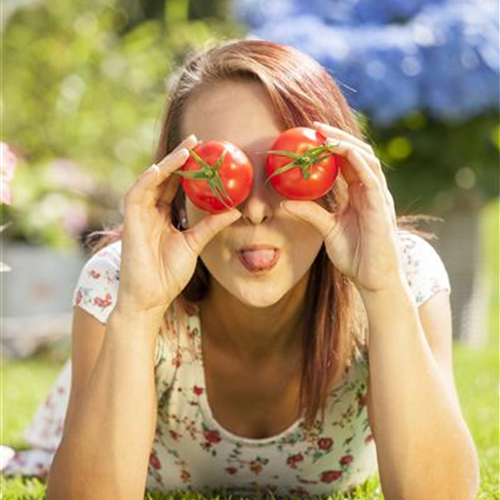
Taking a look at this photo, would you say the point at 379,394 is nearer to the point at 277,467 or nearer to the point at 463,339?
the point at 277,467

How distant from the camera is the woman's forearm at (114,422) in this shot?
264cm

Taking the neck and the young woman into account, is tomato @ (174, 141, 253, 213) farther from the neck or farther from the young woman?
the neck

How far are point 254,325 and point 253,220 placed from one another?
1.80 ft

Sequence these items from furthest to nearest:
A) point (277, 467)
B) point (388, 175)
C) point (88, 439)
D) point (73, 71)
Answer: point (73, 71) < point (388, 175) < point (277, 467) < point (88, 439)

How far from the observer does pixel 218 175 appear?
2420 millimetres

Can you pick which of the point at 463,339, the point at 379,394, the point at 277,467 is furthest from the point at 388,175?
the point at 379,394

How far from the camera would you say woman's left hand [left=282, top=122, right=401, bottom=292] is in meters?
2.53

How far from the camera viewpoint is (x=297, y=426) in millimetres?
3133

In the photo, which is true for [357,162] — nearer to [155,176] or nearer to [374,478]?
[155,176]

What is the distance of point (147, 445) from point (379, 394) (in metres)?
0.56

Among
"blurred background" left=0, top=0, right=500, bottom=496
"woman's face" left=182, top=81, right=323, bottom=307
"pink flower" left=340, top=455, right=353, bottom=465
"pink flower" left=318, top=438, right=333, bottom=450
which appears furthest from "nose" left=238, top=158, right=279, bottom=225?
"blurred background" left=0, top=0, right=500, bottom=496

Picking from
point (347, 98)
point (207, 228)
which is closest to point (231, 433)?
point (207, 228)

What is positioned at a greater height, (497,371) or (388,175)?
(388,175)

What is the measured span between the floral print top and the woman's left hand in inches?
17.2
